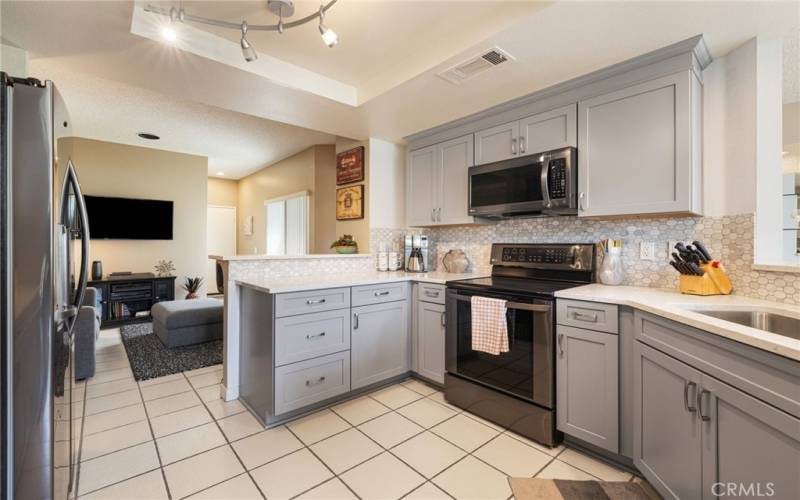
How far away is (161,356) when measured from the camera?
137 inches

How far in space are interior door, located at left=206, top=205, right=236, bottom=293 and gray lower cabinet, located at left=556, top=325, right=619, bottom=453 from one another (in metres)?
7.33

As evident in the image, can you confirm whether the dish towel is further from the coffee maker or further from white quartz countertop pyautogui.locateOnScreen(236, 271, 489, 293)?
the coffee maker

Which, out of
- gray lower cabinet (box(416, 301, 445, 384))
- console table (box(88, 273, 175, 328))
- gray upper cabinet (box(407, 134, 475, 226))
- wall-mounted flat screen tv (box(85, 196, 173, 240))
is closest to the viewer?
gray lower cabinet (box(416, 301, 445, 384))

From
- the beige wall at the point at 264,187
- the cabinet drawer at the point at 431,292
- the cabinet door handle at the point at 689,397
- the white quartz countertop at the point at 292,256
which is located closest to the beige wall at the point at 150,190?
the beige wall at the point at 264,187

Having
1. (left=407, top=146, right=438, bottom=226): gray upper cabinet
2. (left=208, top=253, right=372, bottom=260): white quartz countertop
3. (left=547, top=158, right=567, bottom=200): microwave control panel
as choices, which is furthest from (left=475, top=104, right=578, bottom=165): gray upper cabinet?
(left=208, top=253, right=372, bottom=260): white quartz countertop

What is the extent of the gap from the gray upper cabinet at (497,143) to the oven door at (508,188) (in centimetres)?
8

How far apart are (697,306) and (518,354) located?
91cm

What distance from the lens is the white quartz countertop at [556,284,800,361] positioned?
39.8 inches

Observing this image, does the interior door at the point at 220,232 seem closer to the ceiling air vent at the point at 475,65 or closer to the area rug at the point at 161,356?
the area rug at the point at 161,356

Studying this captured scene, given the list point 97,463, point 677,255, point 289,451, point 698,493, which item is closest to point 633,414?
point 698,493

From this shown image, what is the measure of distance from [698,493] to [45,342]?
92.2 inches

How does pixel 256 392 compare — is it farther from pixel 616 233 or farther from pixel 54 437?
pixel 616 233

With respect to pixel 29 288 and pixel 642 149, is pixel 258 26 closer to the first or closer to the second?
pixel 29 288

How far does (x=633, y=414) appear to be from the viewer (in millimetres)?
1708
